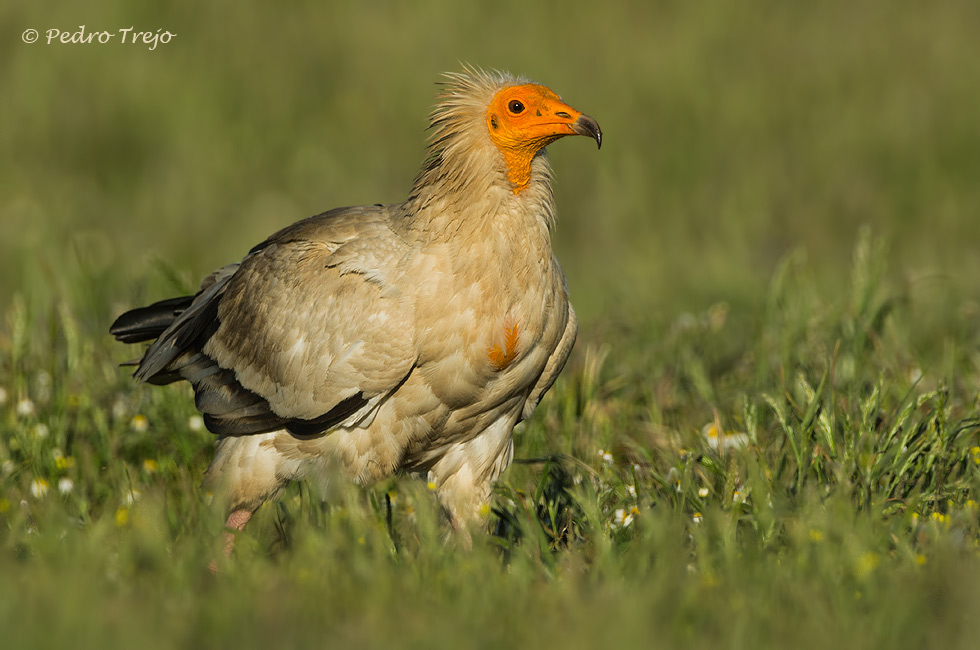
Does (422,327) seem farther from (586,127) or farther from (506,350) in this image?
(586,127)

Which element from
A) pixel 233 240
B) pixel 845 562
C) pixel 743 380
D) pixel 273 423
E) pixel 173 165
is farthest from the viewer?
pixel 173 165

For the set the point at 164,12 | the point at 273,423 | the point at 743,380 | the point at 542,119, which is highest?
the point at 164,12

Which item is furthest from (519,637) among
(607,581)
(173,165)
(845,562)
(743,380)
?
(173,165)

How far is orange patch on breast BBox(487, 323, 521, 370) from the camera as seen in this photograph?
4086 mm

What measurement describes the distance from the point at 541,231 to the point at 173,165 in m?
6.45

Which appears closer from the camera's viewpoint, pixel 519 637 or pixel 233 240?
pixel 519 637

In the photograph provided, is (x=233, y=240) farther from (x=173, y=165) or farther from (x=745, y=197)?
(x=745, y=197)

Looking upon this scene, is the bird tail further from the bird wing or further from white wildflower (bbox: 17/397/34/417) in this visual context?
white wildflower (bbox: 17/397/34/417)

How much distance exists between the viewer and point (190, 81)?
10.5 m

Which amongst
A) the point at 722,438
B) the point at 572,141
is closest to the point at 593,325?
the point at 722,438

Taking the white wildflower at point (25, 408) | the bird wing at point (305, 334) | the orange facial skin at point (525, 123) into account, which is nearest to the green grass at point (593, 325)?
the white wildflower at point (25, 408)

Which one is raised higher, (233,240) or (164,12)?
(164,12)

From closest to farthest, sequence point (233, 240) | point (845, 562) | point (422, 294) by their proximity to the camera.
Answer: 1. point (845, 562)
2. point (422, 294)
3. point (233, 240)

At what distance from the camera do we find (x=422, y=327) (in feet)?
13.4
